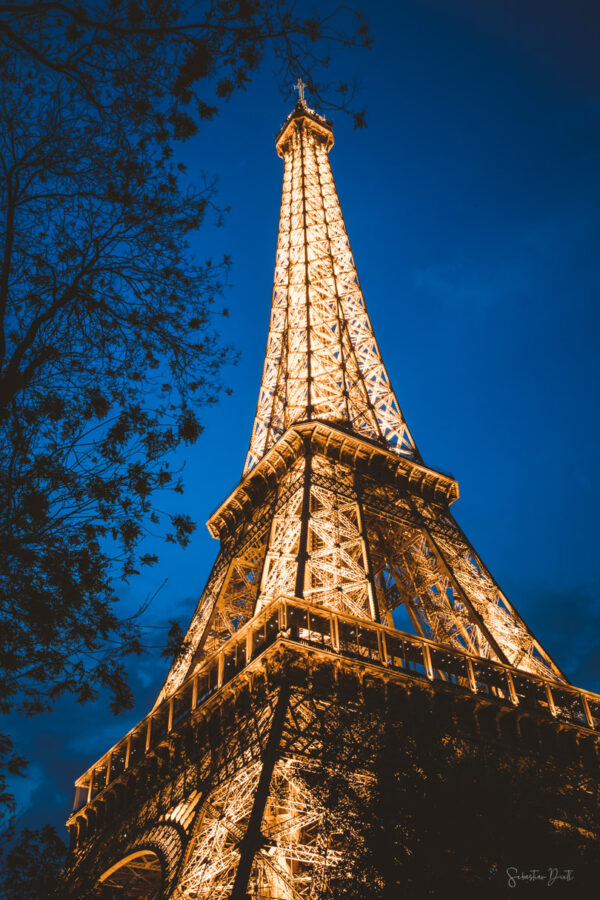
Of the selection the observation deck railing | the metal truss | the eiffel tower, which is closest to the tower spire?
the eiffel tower

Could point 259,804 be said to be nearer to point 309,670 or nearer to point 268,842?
point 268,842

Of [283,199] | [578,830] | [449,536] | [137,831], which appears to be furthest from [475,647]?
[283,199]

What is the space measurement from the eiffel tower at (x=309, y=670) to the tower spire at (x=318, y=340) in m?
0.15

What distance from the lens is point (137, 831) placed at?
65.2 feet

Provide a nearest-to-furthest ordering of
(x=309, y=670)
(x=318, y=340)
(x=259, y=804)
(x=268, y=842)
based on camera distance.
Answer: (x=268, y=842) < (x=259, y=804) < (x=309, y=670) < (x=318, y=340)

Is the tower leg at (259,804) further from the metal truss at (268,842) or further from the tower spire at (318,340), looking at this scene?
the tower spire at (318,340)

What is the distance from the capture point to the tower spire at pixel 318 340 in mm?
31578

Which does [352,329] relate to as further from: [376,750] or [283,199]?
[376,750]

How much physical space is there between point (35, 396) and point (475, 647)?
17889mm

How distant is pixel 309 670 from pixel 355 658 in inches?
47.6

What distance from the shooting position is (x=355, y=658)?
17438 millimetres

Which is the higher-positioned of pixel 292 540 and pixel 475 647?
pixel 292 540

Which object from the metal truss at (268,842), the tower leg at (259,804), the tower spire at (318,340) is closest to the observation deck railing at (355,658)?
the tower leg at (259,804)

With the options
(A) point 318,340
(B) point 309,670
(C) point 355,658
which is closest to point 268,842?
(B) point 309,670
